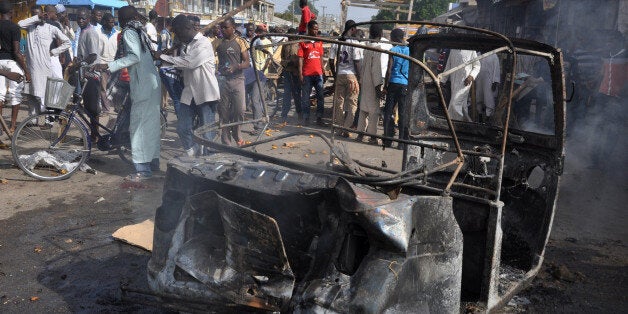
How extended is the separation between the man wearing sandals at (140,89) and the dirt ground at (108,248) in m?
0.35

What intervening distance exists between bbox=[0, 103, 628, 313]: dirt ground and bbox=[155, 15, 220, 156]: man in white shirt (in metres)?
1.00

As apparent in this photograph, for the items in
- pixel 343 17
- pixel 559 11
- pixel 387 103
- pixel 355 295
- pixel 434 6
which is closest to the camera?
pixel 355 295

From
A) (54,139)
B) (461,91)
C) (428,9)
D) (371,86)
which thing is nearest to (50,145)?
(54,139)

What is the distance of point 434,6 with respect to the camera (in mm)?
56000

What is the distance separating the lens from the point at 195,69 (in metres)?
7.36

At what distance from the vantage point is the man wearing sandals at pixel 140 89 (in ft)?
22.4

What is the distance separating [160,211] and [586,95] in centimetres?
855

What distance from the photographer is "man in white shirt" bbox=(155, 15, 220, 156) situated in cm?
718

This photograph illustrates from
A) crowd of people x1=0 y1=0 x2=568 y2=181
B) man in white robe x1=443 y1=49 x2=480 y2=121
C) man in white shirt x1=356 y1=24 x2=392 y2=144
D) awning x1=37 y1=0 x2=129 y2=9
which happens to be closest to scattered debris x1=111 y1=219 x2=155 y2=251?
crowd of people x1=0 y1=0 x2=568 y2=181

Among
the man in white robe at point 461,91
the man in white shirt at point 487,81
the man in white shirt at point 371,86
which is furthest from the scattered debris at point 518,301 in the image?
the man in white shirt at point 371,86

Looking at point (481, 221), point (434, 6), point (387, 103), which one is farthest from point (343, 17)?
point (434, 6)

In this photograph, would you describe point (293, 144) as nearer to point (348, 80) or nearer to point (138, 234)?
point (348, 80)

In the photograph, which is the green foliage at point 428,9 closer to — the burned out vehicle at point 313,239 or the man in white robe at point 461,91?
the man in white robe at point 461,91

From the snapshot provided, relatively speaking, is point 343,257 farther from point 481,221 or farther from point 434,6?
point 434,6
